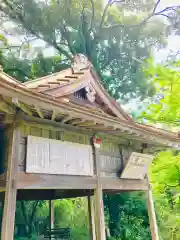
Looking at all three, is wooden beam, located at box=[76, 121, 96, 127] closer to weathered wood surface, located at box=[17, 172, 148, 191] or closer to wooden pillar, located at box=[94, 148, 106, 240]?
wooden pillar, located at box=[94, 148, 106, 240]

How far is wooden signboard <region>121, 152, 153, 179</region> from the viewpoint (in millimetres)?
6672

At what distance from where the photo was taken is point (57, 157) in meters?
5.10

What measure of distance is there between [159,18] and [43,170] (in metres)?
14.7

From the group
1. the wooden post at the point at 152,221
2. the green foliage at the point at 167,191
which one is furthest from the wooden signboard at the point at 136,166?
the green foliage at the point at 167,191

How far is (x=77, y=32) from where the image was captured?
14711 mm

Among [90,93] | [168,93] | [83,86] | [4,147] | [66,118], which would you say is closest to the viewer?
[4,147]

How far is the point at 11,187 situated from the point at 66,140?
5.57 ft

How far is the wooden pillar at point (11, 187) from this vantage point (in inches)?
155

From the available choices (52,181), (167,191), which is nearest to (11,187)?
(52,181)

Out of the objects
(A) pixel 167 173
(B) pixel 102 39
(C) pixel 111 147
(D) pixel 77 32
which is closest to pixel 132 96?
(B) pixel 102 39

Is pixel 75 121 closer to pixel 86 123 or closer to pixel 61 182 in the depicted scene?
pixel 86 123

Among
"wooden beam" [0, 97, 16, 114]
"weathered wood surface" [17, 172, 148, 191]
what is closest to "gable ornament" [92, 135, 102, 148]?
"weathered wood surface" [17, 172, 148, 191]

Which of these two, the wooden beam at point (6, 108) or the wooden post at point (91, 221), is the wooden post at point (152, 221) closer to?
the wooden post at point (91, 221)

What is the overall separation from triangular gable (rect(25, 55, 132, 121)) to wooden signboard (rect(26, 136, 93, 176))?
3.90 feet
